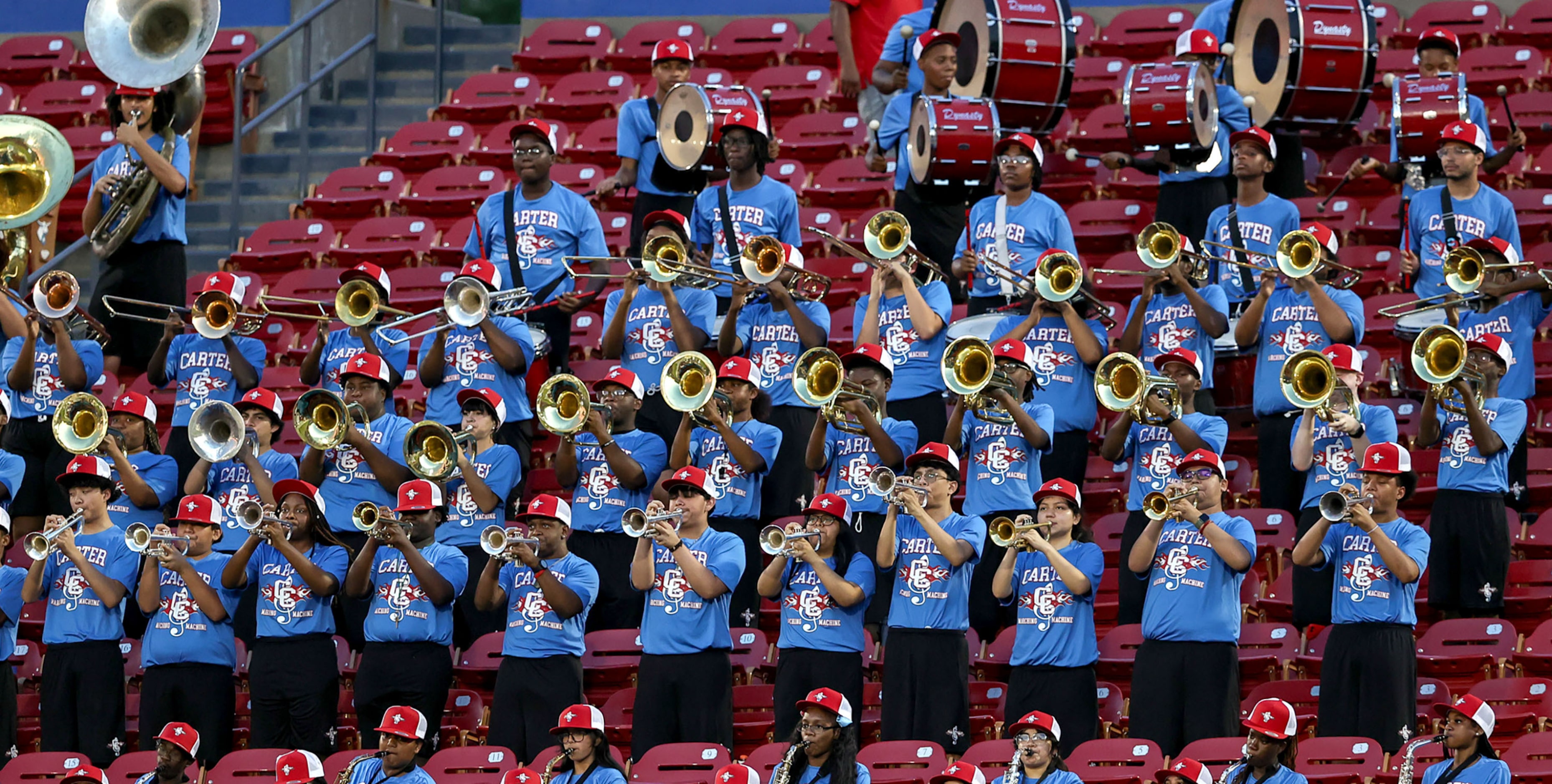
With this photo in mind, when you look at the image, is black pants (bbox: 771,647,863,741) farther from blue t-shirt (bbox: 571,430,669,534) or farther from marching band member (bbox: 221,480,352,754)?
marching band member (bbox: 221,480,352,754)

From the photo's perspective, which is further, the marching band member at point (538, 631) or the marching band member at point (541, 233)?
the marching band member at point (541, 233)

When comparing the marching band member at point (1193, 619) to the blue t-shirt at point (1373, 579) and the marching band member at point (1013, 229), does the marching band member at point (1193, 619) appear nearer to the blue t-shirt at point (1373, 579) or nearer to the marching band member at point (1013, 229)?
the blue t-shirt at point (1373, 579)

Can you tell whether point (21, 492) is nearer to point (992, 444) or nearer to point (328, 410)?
point (328, 410)

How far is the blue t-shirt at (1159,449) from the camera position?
37.4 ft

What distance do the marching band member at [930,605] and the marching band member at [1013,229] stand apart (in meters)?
1.81

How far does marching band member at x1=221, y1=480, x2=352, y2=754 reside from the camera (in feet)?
37.7

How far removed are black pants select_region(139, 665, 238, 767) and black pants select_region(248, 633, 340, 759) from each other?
0.20 meters

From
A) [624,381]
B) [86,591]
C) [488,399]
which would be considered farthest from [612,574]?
[86,591]

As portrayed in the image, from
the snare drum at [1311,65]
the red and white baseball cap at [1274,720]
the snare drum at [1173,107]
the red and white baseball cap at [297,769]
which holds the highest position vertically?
the snare drum at [1311,65]

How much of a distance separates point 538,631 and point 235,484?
7.49ft

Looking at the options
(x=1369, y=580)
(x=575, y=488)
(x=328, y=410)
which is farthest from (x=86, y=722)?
(x=1369, y=580)

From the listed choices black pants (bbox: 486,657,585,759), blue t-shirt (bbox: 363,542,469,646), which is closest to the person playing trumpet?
black pants (bbox: 486,657,585,759)

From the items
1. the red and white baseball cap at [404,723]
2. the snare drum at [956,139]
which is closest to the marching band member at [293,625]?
the red and white baseball cap at [404,723]

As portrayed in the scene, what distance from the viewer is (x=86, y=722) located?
11781mm
